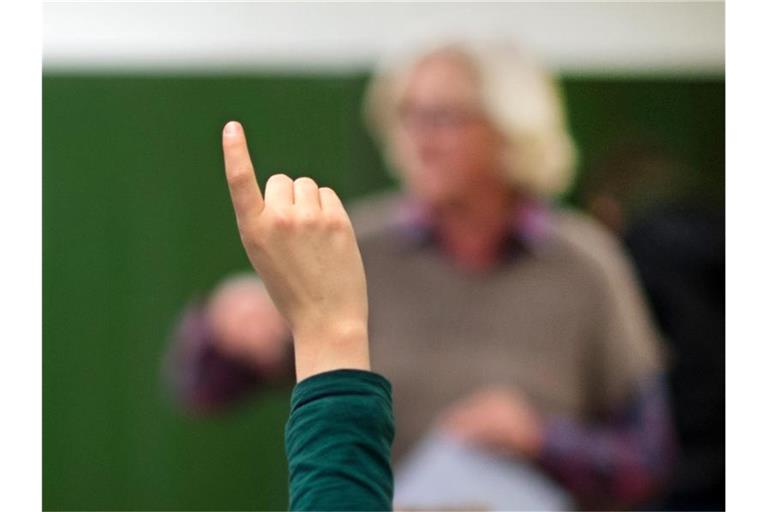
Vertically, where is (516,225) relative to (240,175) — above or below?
above

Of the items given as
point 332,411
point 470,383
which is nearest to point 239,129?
point 332,411

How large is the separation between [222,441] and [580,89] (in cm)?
137

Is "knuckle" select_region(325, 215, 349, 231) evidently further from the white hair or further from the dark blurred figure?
the dark blurred figure

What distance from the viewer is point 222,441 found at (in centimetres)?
289

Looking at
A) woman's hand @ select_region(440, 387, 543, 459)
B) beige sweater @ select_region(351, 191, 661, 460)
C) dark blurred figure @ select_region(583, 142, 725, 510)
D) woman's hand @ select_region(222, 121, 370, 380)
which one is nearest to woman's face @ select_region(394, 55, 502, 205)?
beige sweater @ select_region(351, 191, 661, 460)

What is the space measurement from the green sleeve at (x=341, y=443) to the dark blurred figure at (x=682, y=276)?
7.90ft

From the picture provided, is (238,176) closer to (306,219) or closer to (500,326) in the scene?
(306,219)

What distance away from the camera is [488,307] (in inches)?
111

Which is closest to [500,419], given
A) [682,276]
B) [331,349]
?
[682,276]

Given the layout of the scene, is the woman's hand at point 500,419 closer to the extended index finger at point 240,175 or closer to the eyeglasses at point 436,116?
the eyeglasses at point 436,116

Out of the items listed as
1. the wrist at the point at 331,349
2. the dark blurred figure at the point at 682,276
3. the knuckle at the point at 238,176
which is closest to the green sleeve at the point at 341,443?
the wrist at the point at 331,349

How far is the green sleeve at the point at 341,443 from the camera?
53 centimetres

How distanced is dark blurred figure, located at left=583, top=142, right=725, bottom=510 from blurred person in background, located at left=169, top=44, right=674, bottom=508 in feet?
0.18

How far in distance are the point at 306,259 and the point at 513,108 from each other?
2.39 m
